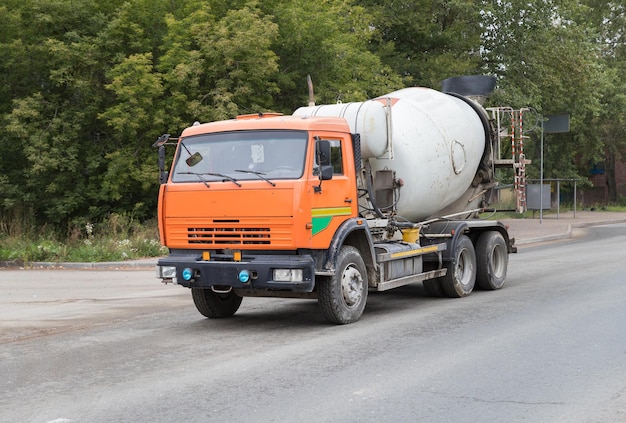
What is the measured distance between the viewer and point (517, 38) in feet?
105

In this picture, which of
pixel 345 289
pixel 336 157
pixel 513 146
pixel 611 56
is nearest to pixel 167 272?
pixel 345 289

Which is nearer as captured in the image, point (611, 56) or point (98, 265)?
point (98, 265)

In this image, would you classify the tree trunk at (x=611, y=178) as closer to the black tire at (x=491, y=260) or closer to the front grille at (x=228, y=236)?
the black tire at (x=491, y=260)

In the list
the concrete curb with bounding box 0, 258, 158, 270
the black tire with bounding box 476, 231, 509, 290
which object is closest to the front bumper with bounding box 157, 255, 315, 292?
the black tire with bounding box 476, 231, 509, 290

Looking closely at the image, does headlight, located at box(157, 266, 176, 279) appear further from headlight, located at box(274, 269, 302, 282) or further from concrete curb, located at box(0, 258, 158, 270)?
concrete curb, located at box(0, 258, 158, 270)

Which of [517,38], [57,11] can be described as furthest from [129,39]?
[517,38]

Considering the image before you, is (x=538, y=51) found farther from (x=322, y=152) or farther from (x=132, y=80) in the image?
(x=322, y=152)

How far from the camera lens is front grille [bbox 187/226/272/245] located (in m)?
9.96

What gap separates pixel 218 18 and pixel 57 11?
495 centimetres

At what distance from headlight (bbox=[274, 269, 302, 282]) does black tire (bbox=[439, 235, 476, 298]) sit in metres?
4.13

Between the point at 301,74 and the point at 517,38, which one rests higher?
the point at 517,38

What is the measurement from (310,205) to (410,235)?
311 cm

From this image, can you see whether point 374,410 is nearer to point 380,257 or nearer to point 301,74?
point 380,257

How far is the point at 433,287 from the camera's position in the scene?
13500mm
